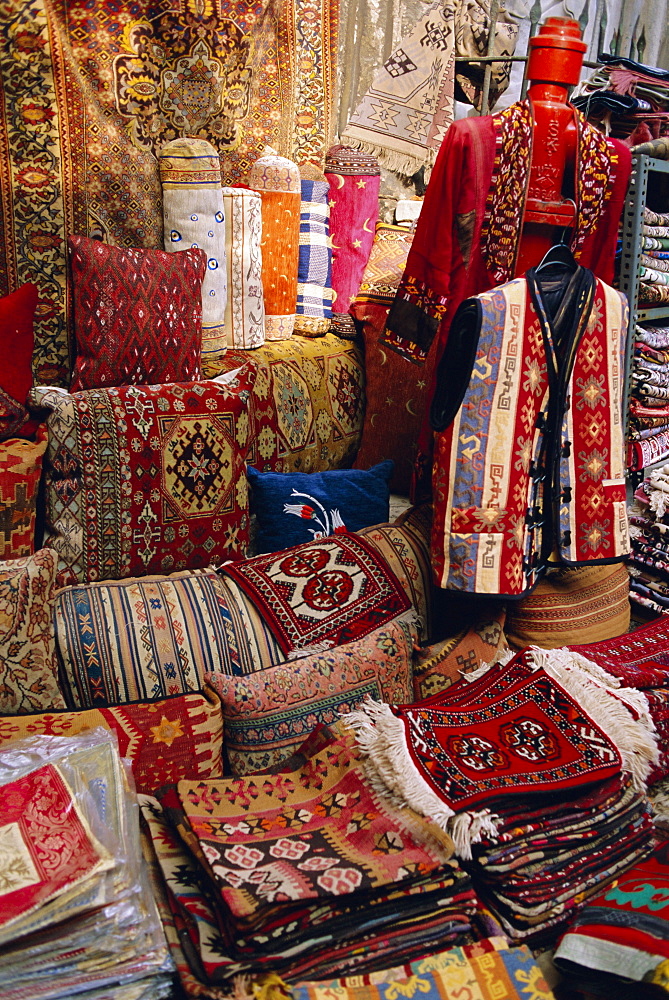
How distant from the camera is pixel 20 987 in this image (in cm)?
112

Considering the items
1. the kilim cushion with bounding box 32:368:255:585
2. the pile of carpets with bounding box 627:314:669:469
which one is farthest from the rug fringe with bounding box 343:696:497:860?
the pile of carpets with bounding box 627:314:669:469

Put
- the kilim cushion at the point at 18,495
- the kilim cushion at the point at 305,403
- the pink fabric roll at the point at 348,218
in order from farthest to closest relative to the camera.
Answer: the pink fabric roll at the point at 348,218, the kilim cushion at the point at 305,403, the kilim cushion at the point at 18,495

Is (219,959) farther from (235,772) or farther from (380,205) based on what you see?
(380,205)

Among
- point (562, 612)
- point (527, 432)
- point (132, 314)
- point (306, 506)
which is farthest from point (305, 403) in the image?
point (562, 612)

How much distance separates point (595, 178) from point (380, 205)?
1.19m

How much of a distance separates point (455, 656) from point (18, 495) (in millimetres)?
1028

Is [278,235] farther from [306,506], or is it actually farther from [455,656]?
[455,656]

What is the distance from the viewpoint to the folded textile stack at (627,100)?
2.79 meters

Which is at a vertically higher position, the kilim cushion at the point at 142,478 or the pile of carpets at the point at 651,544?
the kilim cushion at the point at 142,478

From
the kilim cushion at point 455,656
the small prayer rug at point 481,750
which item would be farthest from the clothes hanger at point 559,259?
the small prayer rug at point 481,750

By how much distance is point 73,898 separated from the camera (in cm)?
114

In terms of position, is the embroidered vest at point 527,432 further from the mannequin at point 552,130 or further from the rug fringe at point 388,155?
the rug fringe at point 388,155

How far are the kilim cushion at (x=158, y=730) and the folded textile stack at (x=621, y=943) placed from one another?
2.31ft

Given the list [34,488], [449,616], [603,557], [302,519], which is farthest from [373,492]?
[34,488]
